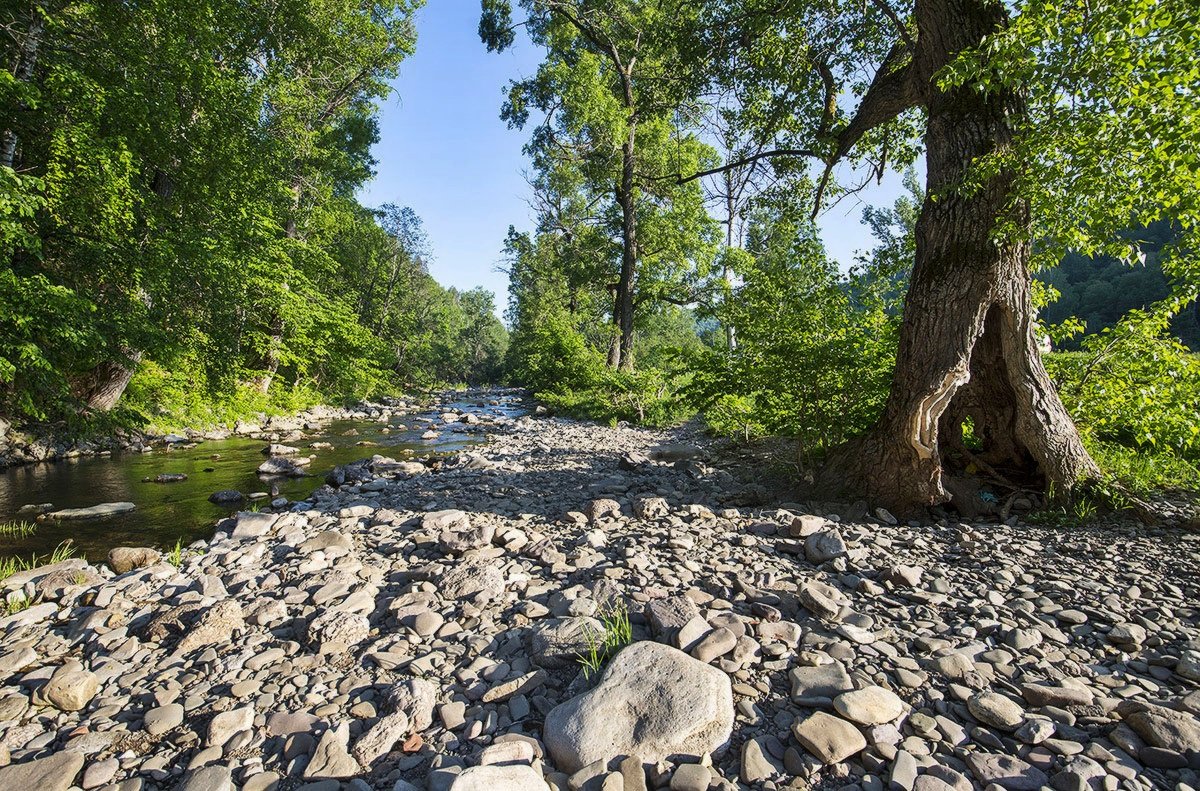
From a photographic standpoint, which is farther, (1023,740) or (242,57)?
(242,57)

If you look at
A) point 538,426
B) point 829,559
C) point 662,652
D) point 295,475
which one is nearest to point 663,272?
point 538,426

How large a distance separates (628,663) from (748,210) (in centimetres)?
941

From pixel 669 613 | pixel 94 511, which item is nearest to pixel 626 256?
pixel 94 511

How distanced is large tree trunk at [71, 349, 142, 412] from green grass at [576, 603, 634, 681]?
13599mm

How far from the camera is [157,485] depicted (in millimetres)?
8805

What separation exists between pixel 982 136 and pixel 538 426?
13416 millimetres

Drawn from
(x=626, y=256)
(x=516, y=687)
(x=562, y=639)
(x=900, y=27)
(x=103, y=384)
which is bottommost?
(x=516, y=687)

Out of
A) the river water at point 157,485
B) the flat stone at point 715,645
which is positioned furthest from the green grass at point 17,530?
the flat stone at point 715,645

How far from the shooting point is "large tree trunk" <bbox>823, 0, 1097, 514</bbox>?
15.8ft

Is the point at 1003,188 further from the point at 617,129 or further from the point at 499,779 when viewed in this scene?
the point at 617,129

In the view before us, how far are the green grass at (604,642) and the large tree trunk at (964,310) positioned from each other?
354cm

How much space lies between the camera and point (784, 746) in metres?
2.24

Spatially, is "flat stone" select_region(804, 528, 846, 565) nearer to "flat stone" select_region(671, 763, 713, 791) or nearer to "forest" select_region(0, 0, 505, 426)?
"flat stone" select_region(671, 763, 713, 791)

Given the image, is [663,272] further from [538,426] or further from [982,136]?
[982,136]
